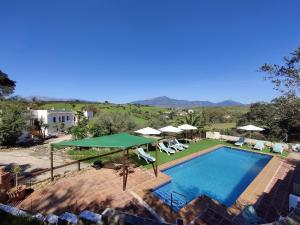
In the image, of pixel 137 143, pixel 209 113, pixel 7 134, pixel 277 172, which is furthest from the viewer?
pixel 209 113

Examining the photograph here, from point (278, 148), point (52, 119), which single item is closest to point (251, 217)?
point (278, 148)

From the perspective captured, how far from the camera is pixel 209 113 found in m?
56.7

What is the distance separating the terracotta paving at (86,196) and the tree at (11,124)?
13995 mm

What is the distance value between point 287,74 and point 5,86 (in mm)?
55519

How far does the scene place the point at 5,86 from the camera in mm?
50344

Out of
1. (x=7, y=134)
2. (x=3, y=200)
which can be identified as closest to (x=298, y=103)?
(x=3, y=200)

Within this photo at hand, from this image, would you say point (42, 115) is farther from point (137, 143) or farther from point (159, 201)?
point (159, 201)

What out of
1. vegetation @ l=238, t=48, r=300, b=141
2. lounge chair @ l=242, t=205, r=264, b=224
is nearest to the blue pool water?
lounge chair @ l=242, t=205, r=264, b=224

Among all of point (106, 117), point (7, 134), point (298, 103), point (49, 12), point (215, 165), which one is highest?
point (49, 12)

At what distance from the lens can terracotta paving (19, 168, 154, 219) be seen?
8.98 metres

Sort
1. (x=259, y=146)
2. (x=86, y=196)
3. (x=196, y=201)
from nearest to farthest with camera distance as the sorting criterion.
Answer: (x=196, y=201) < (x=86, y=196) < (x=259, y=146)

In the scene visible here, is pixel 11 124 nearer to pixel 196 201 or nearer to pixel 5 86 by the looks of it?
pixel 196 201

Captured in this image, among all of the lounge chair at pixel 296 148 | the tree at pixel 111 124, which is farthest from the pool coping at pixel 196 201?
the tree at pixel 111 124

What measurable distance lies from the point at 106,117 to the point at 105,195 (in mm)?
16340
